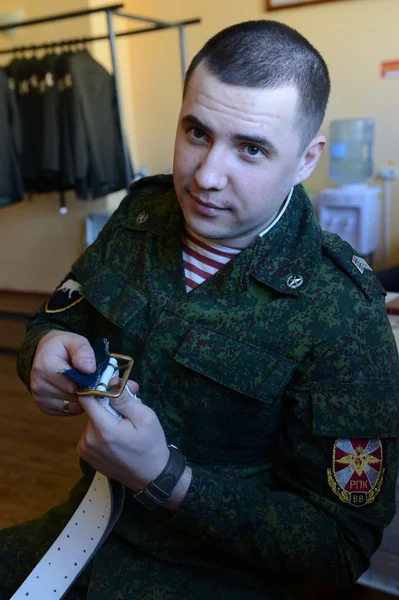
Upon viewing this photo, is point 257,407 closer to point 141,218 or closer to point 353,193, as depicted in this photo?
point 141,218

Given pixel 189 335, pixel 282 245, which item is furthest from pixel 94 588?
pixel 282 245

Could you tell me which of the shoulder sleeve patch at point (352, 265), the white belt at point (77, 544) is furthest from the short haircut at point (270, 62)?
the white belt at point (77, 544)

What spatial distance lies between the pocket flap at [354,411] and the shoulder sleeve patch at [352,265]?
0.13 m

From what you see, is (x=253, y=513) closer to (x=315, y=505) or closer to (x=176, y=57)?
(x=315, y=505)

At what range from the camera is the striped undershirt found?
0.94 meters

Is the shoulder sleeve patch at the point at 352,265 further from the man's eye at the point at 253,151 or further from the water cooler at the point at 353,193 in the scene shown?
the water cooler at the point at 353,193

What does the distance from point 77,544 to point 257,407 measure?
34 centimetres

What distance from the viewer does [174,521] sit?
816 mm

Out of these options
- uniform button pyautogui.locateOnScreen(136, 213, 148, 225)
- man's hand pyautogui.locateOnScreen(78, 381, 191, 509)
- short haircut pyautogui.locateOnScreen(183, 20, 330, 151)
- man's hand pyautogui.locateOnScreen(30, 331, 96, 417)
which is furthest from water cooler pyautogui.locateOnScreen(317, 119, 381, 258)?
man's hand pyautogui.locateOnScreen(78, 381, 191, 509)

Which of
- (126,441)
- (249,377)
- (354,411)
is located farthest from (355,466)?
(126,441)

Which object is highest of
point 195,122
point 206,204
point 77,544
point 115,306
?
point 195,122

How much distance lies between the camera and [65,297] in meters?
1.09

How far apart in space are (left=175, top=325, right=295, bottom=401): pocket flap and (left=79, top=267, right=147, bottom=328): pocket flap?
0.12 meters

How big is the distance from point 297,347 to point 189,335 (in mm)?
160
